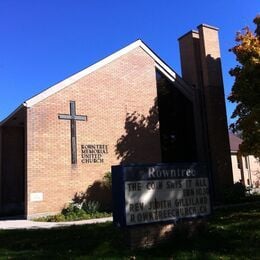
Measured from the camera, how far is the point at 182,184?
32.1 ft

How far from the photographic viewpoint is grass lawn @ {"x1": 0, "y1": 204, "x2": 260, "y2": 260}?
834cm

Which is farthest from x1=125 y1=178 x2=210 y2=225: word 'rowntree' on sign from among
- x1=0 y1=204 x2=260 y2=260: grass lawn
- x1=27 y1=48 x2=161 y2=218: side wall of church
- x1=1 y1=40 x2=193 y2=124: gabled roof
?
x1=1 y1=40 x2=193 y2=124: gabled roof

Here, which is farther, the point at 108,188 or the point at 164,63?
the point at 164,63

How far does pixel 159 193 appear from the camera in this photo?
9.32 metres

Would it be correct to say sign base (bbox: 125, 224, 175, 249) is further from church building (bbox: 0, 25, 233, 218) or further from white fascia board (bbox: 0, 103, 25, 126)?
white fascia board (bbox: 0, 103, 25, 126)

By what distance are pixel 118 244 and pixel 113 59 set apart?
496 inches

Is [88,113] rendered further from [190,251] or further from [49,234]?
[190,251]

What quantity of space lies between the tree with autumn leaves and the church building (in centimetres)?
547

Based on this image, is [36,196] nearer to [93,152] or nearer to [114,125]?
[93,152]

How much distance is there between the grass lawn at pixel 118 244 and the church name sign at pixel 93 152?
6535mm

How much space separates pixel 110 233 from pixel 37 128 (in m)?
7.89

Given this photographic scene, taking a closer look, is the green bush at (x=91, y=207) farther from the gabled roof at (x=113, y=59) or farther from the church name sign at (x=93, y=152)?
the gabled roof at (x=113, y=59)

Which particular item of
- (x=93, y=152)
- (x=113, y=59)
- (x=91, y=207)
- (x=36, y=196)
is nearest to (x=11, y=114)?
(x=93, y=152)

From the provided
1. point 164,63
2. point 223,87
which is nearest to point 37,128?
point 164,63
